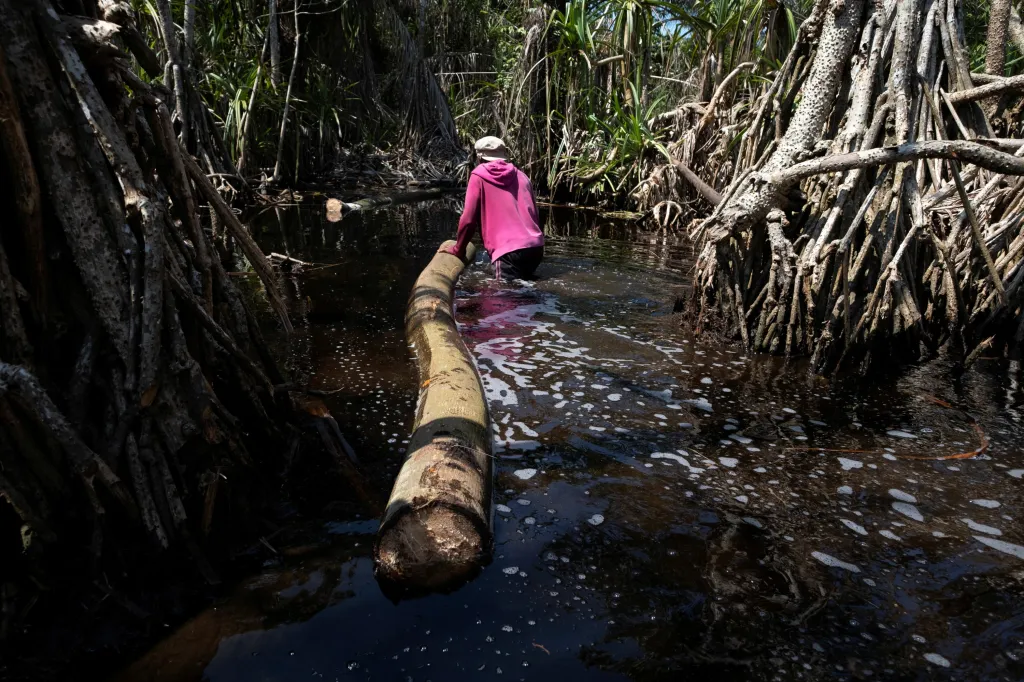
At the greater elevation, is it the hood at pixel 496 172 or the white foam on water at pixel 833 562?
the hood at pixel 496 172

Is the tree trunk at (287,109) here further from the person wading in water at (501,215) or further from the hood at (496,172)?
the hood at (496,172)

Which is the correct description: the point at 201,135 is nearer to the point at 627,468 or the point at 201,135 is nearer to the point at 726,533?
the point at 627,468

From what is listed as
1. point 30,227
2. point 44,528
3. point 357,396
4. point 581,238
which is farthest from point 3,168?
point 581,238

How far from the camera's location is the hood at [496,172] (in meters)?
5.88

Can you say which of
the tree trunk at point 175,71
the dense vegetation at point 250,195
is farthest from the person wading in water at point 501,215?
the tree trunk at point 175,71

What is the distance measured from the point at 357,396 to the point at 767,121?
3.88 meters

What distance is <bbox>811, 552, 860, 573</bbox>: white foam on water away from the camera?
2.23 metres

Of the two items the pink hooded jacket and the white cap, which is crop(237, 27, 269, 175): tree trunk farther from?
the pink hooded jacket

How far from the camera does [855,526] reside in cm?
247

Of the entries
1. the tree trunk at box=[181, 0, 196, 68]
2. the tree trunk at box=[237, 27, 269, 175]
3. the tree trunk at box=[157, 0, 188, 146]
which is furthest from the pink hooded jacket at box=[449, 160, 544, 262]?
the tree trunk at box=[237, 27, 269, 175]

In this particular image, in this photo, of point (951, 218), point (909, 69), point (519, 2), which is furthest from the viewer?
point (519, 2)

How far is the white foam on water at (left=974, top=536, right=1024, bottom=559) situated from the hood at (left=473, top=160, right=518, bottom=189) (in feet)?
14.6

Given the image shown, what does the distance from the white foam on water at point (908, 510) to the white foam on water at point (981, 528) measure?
0.48 ft

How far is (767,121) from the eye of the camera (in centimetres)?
533
